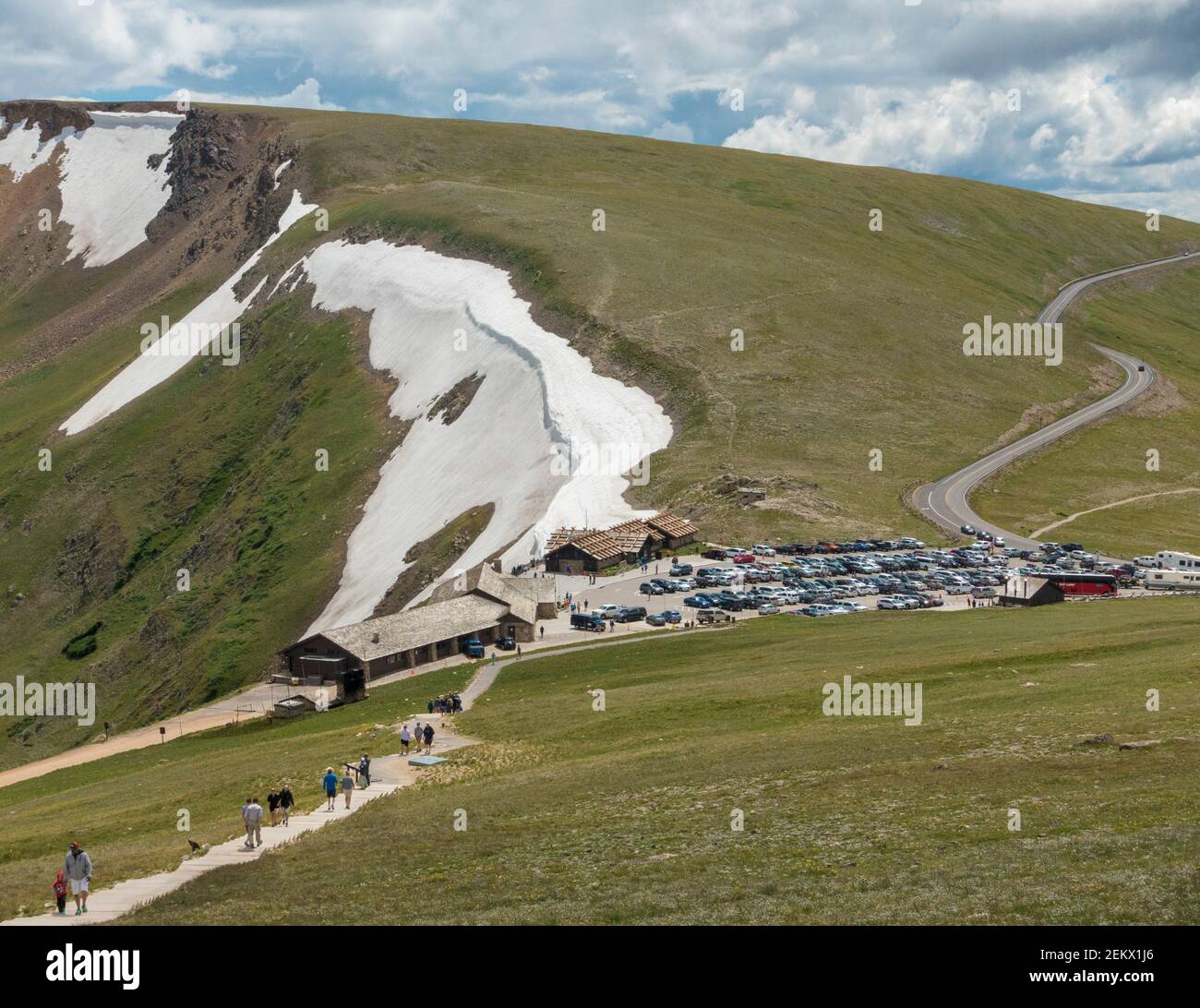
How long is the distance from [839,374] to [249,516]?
6067cm

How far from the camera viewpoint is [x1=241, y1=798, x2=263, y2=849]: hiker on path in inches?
1319

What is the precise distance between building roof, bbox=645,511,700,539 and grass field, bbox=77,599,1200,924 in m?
40.3

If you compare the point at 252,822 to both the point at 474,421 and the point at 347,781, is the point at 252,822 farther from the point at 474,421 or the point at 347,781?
the point at 474,421

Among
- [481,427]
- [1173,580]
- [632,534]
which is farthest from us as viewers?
[481,427]

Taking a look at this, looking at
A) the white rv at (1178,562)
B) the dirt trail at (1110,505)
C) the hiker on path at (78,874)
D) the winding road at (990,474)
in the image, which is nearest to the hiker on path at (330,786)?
the hiker on path at (78,874)

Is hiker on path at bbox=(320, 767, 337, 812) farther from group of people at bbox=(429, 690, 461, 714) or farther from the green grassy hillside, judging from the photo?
the green grassy hillside

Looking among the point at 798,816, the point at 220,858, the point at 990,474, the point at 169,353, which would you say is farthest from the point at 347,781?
the point at 169,353

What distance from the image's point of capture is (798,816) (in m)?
32.1

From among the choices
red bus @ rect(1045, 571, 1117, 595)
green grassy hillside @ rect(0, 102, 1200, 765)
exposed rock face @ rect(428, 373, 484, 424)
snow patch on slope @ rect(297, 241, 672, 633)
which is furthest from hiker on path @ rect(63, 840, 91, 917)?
exposed rock face @ rect(428, 373, 484, 424)

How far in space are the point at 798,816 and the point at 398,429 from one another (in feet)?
Result: 334

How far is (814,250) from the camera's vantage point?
635 ft

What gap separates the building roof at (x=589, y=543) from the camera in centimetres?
9031

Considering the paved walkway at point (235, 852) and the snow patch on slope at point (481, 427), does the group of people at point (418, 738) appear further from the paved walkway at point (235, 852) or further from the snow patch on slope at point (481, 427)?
the snow patch on slope at point (481, 427)
